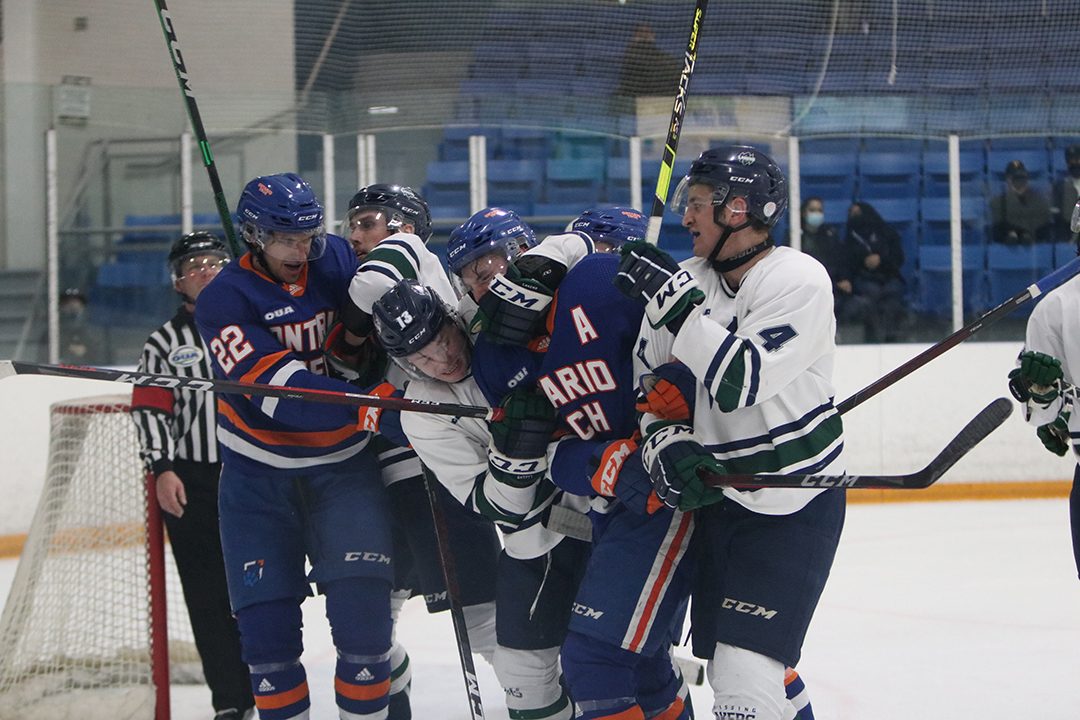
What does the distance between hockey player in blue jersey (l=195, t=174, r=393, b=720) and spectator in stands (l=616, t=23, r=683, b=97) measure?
3242 mm

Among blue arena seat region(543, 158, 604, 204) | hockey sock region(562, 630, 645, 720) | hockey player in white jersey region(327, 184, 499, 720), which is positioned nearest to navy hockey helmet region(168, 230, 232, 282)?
hockey player in white jersey region(327, 184, 499, 720)

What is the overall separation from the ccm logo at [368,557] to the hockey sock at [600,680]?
557 mm

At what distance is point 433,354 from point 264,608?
2.12 feet

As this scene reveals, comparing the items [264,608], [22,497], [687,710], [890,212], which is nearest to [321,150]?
[22,497]

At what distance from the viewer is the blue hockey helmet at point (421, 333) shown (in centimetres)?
224

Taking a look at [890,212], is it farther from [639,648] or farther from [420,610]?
[639,648]

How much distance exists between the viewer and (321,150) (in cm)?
526

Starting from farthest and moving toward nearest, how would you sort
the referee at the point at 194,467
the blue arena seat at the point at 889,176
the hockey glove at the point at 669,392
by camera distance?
the blue arena seat at the point at 889,176, the referee at the point at 194,467, the hockey glove at the point at 669,392

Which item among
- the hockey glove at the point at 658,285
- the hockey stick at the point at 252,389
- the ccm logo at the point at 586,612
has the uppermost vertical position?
the hockey glove at the point at 658,285

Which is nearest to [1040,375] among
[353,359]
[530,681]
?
[530,681]

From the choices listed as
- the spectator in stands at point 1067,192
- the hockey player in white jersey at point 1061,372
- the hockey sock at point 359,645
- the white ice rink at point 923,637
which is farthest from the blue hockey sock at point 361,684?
the spectator in stands at point 1067,192

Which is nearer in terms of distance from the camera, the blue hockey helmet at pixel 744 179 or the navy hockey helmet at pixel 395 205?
the blue hockey helmet at pixel 744 179

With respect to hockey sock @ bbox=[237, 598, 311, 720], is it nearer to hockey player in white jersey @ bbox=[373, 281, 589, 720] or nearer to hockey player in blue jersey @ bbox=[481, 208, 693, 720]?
hockey player in white jersey @ bbox=[373, 281, 589, 720]

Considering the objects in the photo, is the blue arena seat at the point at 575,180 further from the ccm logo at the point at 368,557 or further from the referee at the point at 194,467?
the ccm logo at the point at 368,557
